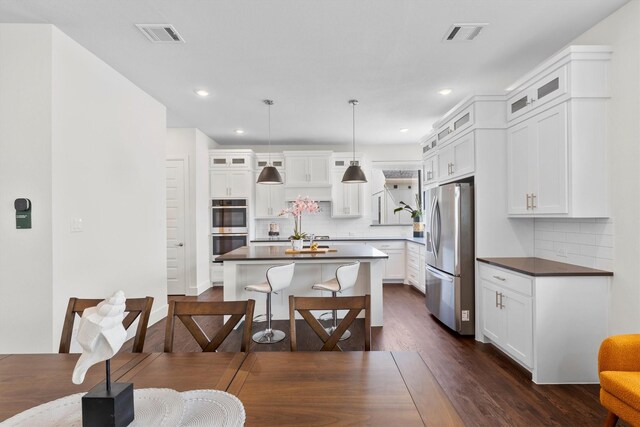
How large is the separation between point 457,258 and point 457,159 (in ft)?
3.94

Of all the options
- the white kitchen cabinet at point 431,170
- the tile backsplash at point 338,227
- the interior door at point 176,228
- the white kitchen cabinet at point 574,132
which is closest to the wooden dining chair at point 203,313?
the white kitchen cabinet at point 574,132

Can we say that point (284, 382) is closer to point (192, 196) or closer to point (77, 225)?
point (77, 225)

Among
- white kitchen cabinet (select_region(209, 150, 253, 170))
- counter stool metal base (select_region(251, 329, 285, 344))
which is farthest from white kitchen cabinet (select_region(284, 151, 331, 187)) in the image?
counter stool metal base (select_region(251, 329, 285, 344))

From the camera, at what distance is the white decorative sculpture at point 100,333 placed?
0.86m

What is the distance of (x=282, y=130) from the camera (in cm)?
580

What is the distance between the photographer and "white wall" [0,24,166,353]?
2570mm

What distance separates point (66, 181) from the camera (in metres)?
2.75

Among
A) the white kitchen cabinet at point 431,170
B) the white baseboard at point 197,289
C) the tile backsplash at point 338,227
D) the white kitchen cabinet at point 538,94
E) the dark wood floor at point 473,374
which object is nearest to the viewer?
the dark wood floor at point 473,374

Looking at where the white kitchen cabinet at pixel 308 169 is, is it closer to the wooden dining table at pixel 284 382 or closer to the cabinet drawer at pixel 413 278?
the cabinet drawer at pixel 413 278

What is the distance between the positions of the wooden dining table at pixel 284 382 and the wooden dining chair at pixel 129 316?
0.18 m

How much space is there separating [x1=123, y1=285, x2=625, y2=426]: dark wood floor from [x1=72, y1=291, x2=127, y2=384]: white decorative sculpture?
2197 mm

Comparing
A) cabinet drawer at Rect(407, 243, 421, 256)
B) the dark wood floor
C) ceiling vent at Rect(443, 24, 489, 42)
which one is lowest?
the dark wood floor

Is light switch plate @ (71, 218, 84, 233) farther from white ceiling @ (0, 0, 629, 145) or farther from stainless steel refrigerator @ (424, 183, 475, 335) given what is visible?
stainless steel refrigerator @ (424, 183, 475, 335)

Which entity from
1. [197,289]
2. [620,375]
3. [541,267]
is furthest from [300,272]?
[620,375]
